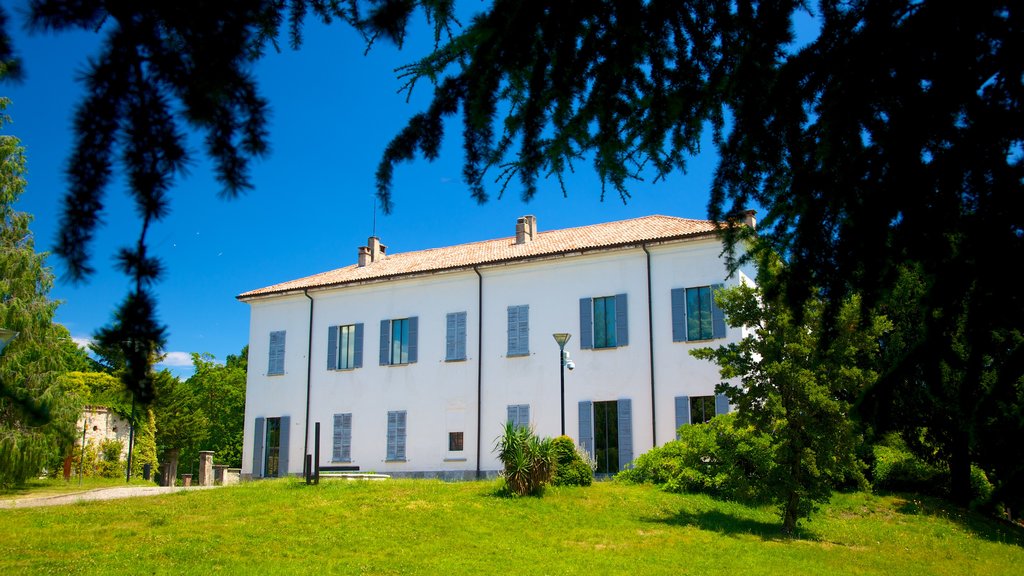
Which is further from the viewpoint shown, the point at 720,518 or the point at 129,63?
the point at 720,518

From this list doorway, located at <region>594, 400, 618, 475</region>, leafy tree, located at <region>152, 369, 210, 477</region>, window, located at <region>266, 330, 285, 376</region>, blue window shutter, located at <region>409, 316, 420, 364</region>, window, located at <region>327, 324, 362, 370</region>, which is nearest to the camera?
doorway, located at <region>594, 400, 618, 475</region>

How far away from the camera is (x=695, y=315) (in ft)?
72.7

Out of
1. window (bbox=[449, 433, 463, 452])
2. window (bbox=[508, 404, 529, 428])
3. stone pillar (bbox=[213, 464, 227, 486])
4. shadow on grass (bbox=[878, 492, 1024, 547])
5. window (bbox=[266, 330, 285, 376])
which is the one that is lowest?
shadow on grass (bbox=[878, 492, 1024, 547])

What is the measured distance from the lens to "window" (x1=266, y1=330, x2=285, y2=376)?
28609 millimetres

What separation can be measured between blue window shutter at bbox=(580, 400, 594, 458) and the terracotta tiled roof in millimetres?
4478

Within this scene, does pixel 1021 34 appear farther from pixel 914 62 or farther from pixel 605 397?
pixel 605 397

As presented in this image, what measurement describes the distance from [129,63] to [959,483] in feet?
71.1

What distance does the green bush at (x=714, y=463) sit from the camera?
48.6 ft

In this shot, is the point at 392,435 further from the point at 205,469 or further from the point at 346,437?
the point at 205,469

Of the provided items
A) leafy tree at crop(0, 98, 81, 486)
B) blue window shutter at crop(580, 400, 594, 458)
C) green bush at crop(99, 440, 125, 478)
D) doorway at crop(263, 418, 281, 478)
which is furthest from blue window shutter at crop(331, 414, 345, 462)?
green bush at crop(99, 440, 125, 478)

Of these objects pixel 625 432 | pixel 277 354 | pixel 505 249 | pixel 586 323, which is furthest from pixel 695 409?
pixel 277 354

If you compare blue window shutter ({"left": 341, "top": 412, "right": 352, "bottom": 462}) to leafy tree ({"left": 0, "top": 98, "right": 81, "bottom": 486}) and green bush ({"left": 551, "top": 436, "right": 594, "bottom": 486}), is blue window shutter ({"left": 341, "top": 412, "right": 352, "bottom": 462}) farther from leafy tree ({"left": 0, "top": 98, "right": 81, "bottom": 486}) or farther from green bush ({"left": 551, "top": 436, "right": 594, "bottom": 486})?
green bush ({"left": 551, "top": 436, "right": 594, "bottom": 486})

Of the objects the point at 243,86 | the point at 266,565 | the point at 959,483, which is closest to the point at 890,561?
the point at 959,483

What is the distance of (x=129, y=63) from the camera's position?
2.30m
